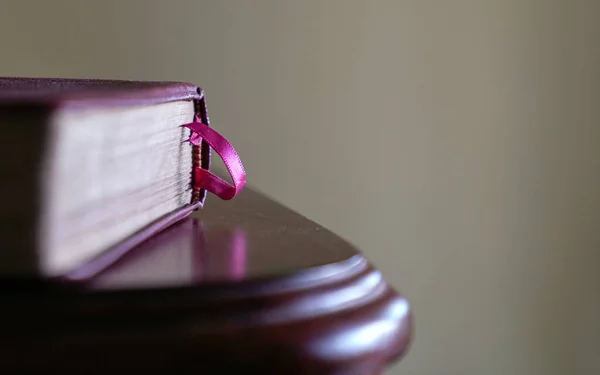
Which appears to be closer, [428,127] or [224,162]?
[224,162]

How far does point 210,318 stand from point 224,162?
205 millimetres

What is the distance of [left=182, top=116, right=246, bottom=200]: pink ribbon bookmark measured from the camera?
1.37 feet

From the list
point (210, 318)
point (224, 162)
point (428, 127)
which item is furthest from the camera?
point (428, 127)

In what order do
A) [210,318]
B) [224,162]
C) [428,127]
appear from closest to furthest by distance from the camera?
[210,318] → [224,162] → [428,127]

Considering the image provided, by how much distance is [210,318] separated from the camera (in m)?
0.23

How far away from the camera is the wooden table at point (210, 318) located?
0.69ft

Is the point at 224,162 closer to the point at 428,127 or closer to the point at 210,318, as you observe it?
the point at 210,318

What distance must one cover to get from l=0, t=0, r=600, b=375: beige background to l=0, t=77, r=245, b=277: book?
601 mm

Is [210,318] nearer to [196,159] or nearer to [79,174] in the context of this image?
[79,174]

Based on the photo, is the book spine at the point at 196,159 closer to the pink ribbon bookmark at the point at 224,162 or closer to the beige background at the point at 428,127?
the pink ribbon bookmark at the point at 224,162

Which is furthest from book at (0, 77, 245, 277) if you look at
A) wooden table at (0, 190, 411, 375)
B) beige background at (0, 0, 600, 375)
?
beige background at (0, 0, 600, 375)

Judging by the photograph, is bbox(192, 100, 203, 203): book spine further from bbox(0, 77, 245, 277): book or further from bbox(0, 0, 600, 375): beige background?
bbox(0, 0, 600, 375): beige background

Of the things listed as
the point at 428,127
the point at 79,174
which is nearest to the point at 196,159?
the point at 79,174

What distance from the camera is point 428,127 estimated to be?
1030mm
